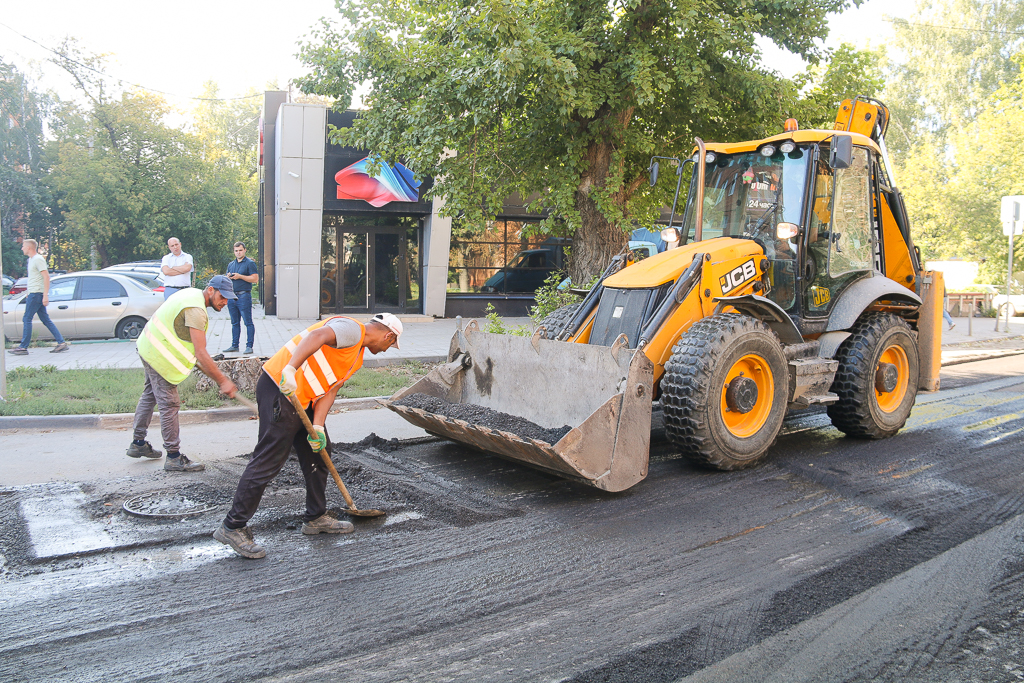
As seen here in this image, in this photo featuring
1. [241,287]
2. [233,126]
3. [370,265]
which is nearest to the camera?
[241,287]

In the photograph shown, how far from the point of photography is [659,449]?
7.01m

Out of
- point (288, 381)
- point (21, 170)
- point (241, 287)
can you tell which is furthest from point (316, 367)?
point (21, 170)

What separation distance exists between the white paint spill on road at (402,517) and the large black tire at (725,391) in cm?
210

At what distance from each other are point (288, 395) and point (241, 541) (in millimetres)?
892

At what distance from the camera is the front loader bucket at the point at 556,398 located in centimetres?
523

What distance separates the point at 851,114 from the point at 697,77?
8.24ft

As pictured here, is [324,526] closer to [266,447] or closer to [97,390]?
[266,447]

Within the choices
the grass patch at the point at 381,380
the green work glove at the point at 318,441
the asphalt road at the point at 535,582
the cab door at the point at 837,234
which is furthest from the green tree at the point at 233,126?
the green work glove at the point at 318,441

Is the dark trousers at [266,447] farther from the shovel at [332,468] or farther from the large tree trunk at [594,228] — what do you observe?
the large tree trunk at [594,228]

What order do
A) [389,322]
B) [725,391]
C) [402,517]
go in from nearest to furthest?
[389,322] → [402,517] → [725,391]

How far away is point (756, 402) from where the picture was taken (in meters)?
6.46

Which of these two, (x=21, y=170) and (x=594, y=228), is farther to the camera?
(x=21, y=170)

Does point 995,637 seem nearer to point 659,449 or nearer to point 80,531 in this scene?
point 659,449

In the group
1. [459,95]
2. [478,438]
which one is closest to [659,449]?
[478,438]
